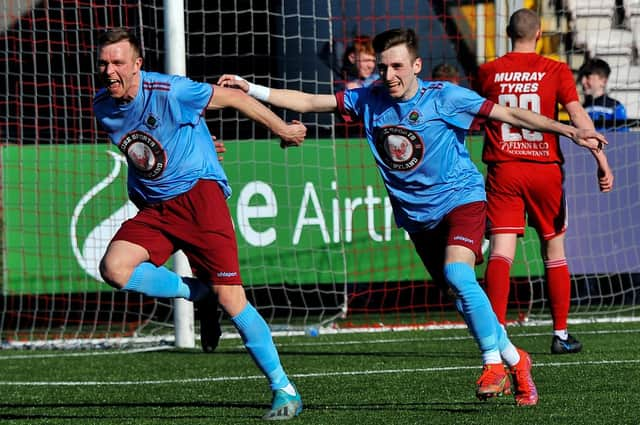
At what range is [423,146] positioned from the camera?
21.4 ft

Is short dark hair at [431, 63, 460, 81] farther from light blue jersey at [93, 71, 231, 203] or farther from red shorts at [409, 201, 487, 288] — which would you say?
light blue jersey at [93, 71, 231, 203]

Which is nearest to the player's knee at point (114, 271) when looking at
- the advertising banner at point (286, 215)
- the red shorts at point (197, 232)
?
the red shorts at point (197, 232)

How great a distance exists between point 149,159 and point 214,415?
50.0 inches

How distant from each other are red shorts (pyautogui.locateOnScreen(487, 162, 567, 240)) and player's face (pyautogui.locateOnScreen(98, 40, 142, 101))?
292 cm

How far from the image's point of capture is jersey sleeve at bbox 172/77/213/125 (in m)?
6.27

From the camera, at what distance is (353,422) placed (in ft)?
19.4

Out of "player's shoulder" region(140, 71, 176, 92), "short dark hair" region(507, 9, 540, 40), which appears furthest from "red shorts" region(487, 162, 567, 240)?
"player's shoulder" region(140, 71, 176, 92)

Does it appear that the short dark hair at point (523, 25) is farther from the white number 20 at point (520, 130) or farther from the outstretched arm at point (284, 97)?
the outstretched arm at point (284, 97)

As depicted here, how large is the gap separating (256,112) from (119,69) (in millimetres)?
688

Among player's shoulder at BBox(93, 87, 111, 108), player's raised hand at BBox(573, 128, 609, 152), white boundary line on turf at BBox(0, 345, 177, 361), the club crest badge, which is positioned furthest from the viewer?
white boundary line on turf at BBox(0, 345, 177, 361)

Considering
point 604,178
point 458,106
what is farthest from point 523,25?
point 458,106

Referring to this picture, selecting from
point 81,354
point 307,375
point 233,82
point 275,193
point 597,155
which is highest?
point 233,82

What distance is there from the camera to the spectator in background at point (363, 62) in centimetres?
1138

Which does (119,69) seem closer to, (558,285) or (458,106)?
(458,106)
